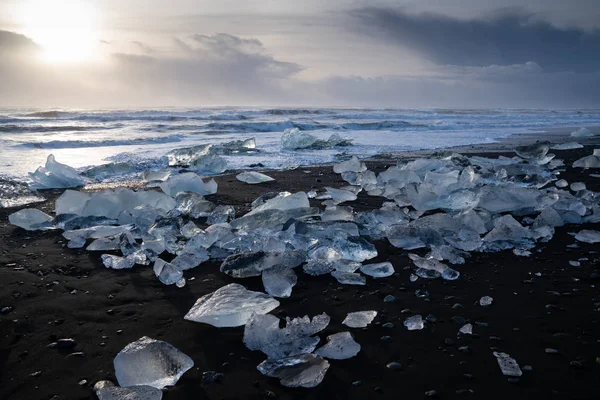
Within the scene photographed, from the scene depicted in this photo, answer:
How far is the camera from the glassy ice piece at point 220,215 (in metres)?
3.29

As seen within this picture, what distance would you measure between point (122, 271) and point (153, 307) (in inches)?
20.7

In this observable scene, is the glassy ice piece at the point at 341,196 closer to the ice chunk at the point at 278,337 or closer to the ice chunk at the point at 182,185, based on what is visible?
the ice chunk at the point at 182,185

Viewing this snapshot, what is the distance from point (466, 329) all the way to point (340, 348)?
1.74 ft

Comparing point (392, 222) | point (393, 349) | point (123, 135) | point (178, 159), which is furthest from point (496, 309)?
point (123, 135)

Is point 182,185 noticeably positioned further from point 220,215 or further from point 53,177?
point 53,177

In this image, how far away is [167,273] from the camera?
2188mm

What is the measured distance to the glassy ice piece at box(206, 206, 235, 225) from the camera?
3.29 meters

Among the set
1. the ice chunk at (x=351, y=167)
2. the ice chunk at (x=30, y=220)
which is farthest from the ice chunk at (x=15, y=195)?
the ice chunk at (x=351, y=167)

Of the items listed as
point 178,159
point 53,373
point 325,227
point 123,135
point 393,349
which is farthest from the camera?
point 123,135

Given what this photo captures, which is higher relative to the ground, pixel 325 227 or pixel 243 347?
pixel 325 227

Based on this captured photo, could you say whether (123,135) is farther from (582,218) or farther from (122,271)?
(582,218)

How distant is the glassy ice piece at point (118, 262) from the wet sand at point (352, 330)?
0.16ft

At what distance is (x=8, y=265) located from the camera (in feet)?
7.73

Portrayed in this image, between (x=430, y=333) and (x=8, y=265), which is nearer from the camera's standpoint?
(x=430, y=333)
